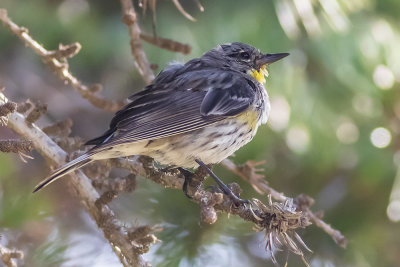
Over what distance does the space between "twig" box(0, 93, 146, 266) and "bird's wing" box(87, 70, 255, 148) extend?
315mm

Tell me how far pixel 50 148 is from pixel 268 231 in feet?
3.05

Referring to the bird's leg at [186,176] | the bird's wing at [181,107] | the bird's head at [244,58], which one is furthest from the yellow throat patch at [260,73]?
the bird's leg at [186,176]

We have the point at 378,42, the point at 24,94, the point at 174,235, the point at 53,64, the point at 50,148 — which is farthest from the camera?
the point at 24,94

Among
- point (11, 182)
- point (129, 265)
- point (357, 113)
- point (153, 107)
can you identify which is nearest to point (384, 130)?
point (357, 113)

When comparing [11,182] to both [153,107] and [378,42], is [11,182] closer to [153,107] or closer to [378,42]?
[153,107]

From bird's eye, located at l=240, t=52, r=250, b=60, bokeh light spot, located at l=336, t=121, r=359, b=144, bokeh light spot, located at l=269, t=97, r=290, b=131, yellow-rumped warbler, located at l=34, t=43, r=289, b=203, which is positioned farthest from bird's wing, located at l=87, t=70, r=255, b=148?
bokeh light spot, located at l=336, t=121, r=359, b=144

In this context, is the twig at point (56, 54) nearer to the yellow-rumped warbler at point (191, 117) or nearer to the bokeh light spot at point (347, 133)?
the yellow-rumped warbler at point (191, 117)

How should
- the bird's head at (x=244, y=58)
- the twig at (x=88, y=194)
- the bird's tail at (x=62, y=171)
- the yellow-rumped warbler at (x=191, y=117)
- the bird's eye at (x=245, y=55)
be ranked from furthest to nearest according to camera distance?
the bird's eye at (x=245, y=55) < the bird's head at (x=244, y=58) < the yellow-rumped warbler at (x=191, y=117) < the bird's tail at (x=62, y=171) < the twig at (x=88, y=194)

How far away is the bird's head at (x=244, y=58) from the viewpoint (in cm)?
394

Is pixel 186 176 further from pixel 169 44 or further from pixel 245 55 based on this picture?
pixel 245 55

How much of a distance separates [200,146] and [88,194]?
787 millimetres

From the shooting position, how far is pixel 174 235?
3342 mm

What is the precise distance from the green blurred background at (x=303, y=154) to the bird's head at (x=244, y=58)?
0.68 ft

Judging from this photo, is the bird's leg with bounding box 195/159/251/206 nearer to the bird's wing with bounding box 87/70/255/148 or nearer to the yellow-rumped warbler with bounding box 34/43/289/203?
the yellow-rumped warbler with bounding box 34/43/289/203
